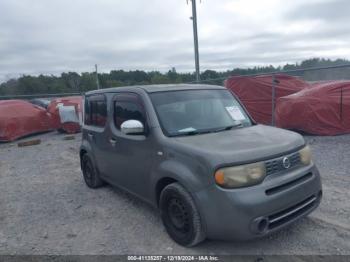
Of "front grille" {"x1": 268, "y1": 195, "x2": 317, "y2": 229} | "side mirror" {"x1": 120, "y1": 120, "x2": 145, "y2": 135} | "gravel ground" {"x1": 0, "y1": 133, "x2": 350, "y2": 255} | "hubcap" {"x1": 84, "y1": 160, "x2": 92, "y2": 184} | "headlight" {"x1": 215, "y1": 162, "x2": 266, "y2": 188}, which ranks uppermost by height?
"side mirror" {"x1": 120, "y1": 120, "x2": 145, "y2": 135}

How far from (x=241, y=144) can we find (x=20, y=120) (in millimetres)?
12747

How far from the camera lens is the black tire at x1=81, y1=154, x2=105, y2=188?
17.9ft

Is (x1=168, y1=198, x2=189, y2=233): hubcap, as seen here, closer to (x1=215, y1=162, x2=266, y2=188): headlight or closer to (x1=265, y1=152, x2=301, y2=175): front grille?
(x1=215, y1=162, x2=266, y2=188): headlight

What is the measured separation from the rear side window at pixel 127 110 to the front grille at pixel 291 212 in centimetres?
191

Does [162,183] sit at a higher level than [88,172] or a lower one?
higher

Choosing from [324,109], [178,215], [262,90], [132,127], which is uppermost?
[262,90]

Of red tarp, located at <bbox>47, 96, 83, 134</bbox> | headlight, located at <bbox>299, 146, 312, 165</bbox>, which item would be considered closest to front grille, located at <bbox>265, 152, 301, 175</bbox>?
headlight, located at <bbox>299, 146, 312, 165</bbox>

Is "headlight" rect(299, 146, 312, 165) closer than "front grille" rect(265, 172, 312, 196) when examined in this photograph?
No

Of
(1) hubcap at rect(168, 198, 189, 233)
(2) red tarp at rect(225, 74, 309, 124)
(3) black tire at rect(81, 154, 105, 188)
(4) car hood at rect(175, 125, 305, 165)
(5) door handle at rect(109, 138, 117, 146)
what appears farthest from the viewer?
(2) red tarp at rect(225, 74, 309, 124)

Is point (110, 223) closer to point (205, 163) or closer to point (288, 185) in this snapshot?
point (205, 163)

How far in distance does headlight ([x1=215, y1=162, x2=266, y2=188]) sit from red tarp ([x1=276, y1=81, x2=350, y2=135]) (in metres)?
6.63

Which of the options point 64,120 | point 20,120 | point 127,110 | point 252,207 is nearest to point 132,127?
point 127,110

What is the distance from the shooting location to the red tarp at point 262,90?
34.6ft

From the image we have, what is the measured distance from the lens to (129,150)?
161 inches
